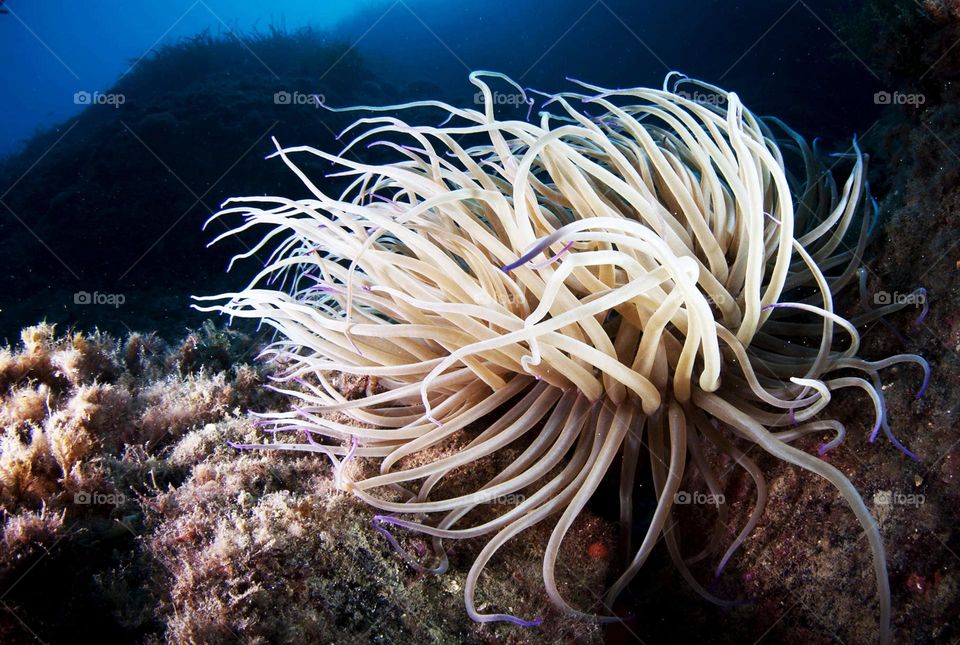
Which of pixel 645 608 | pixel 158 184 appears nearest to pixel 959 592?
pixel 645 608

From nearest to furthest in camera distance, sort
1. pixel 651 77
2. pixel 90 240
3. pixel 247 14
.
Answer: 1. pixel 90 240
2. pixel 651 77
3. pixel 247 14

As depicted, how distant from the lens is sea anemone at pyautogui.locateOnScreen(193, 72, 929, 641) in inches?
69.7

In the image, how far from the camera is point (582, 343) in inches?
68.6

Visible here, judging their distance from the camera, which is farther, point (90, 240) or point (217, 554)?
point (90, 240)

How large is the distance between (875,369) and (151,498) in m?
2.71

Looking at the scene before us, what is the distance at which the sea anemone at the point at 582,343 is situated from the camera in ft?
5.81

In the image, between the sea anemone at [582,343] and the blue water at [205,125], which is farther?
the blue water at [205,125]

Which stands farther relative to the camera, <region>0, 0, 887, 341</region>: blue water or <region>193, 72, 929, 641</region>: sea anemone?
<region>0, 0, 887, 341</region>: blue water

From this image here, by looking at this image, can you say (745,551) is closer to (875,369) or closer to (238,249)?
(875,369)

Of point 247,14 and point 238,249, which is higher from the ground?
point 247,14

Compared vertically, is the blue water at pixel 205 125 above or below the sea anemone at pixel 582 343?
above

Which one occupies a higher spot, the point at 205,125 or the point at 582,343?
the point at 205,125

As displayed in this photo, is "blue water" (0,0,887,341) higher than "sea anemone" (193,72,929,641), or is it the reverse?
"blue water" (0,0,887,341)

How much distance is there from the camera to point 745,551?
6.73ft
